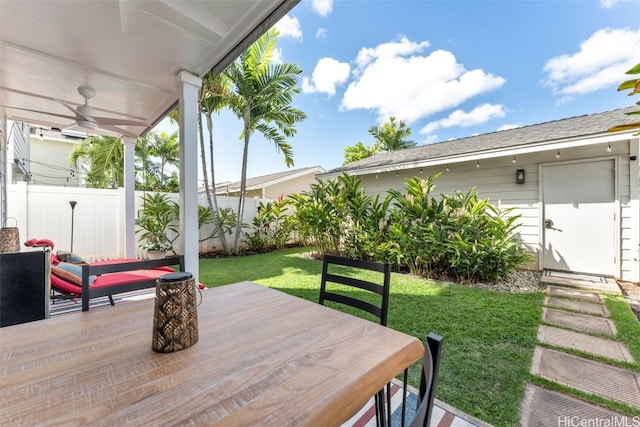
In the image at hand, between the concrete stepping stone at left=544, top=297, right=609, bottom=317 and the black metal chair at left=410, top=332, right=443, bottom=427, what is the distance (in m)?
3.99

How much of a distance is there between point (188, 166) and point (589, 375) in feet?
13.3

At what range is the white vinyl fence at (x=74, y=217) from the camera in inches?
207

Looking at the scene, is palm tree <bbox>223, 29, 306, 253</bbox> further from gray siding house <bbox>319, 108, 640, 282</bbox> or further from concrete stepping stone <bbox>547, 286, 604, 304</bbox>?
concrete stepping stone <bbox>547, 286, 604, 304</bbox>

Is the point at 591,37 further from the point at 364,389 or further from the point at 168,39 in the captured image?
the point at 364,389

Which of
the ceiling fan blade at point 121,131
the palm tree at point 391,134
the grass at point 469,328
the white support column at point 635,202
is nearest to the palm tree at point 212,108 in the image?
the ceiling fan blade at point 121,131

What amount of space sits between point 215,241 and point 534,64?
36.7 feet

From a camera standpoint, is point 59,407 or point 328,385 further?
point 328,385

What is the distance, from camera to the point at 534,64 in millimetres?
8250

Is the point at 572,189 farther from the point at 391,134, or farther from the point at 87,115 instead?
the point at 391,134

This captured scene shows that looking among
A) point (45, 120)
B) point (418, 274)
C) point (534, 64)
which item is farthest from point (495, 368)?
→ point (534, 64)

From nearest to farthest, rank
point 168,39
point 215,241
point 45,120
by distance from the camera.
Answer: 1. point 168,39
2. point 45,120
3. point 215,241

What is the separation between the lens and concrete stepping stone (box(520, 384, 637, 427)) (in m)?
1.58

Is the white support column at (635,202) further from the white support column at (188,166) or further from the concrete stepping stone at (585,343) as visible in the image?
the white support column at (188,166)
